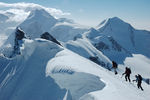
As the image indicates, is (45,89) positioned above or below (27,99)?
above

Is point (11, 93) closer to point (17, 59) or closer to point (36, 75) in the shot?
point (36, 75)

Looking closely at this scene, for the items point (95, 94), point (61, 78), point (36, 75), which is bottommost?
point (36, 75)

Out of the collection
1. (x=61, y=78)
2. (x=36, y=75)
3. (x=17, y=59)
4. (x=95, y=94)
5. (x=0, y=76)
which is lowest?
(x=0, y=76)

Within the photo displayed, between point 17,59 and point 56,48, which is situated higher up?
point 56,48

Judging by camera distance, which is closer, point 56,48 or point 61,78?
point 61,78

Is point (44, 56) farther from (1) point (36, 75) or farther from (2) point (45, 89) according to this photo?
(2) point (45, 89)

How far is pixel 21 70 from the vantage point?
3172 cm

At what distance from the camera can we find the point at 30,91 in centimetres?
2456

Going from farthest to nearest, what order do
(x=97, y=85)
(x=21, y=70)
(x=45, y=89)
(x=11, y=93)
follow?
(x=21, y=70), (x=11, y=93), (x=45, y=89), (x=97, y=85)

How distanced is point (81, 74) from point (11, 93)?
12.7 meters

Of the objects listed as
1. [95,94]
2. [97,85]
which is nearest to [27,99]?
[97,85]

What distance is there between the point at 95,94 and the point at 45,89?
9868mm

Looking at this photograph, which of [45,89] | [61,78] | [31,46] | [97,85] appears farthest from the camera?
[31,46]

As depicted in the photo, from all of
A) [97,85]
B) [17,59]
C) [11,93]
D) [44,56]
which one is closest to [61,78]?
[97,85]
